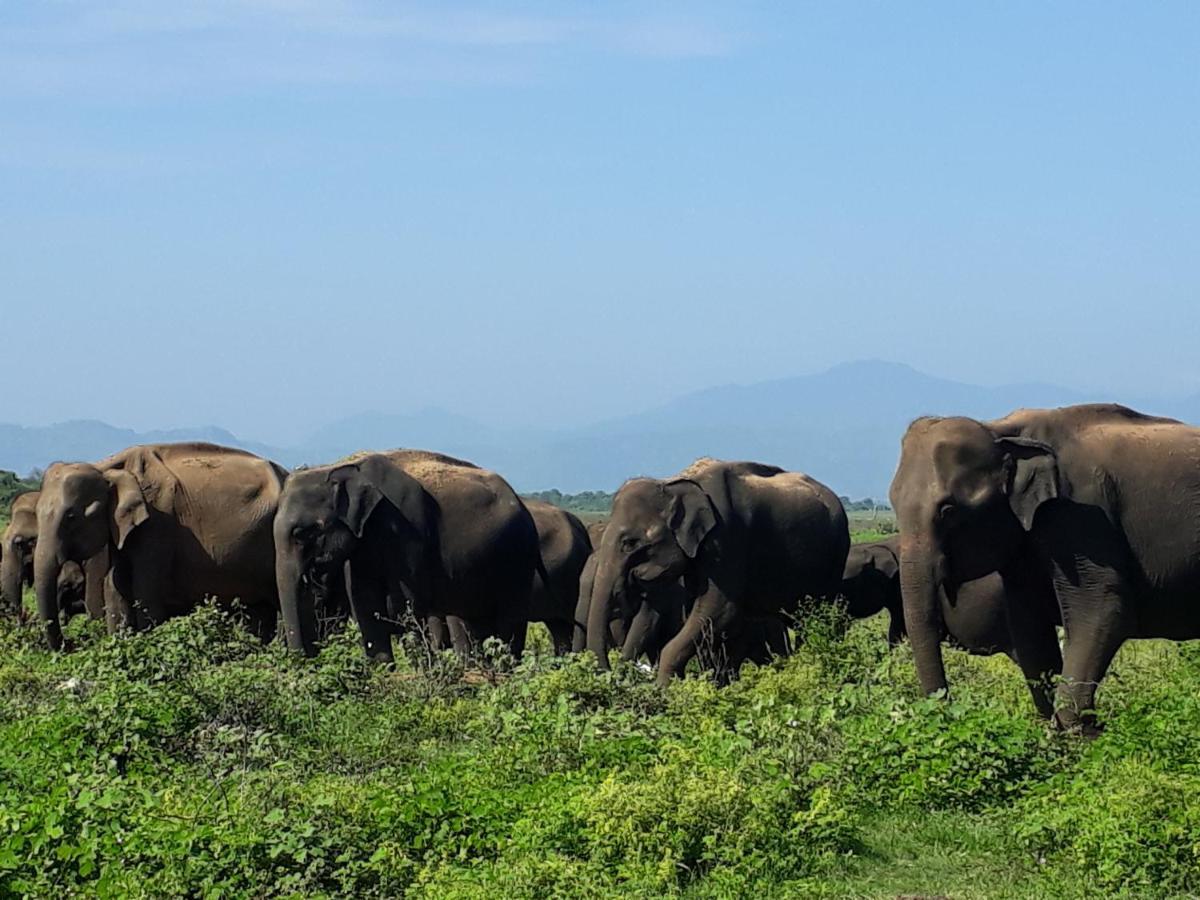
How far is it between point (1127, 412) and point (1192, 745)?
4510mm

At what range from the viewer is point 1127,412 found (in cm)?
1553

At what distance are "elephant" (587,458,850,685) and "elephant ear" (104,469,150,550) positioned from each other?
547cm

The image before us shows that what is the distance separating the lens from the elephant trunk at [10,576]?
87.8 feet

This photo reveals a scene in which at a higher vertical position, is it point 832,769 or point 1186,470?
point 1186,470

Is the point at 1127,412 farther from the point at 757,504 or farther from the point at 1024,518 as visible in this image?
the point at 757,504

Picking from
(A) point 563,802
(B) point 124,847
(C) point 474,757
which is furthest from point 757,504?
(B) point 124,847

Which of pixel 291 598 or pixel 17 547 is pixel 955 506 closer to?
A: pixel 291 598

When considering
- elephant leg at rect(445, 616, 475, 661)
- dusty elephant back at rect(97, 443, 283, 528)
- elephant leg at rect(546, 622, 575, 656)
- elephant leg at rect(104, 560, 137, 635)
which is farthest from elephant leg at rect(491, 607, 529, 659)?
elephant leg at rect(104, 560, 137, 635)

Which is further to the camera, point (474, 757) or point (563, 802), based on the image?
point (474, 757)

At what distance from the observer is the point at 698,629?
65.8 ft

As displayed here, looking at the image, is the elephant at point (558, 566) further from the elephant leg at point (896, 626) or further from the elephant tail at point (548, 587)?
the elephant leg at point (896, 626)

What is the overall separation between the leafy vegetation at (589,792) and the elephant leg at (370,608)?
489 cm

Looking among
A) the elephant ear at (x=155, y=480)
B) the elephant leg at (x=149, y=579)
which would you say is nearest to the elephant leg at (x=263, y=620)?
the elephant leg at (x=149, y=579)

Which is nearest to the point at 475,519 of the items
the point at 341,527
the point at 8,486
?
the point at 341,527
